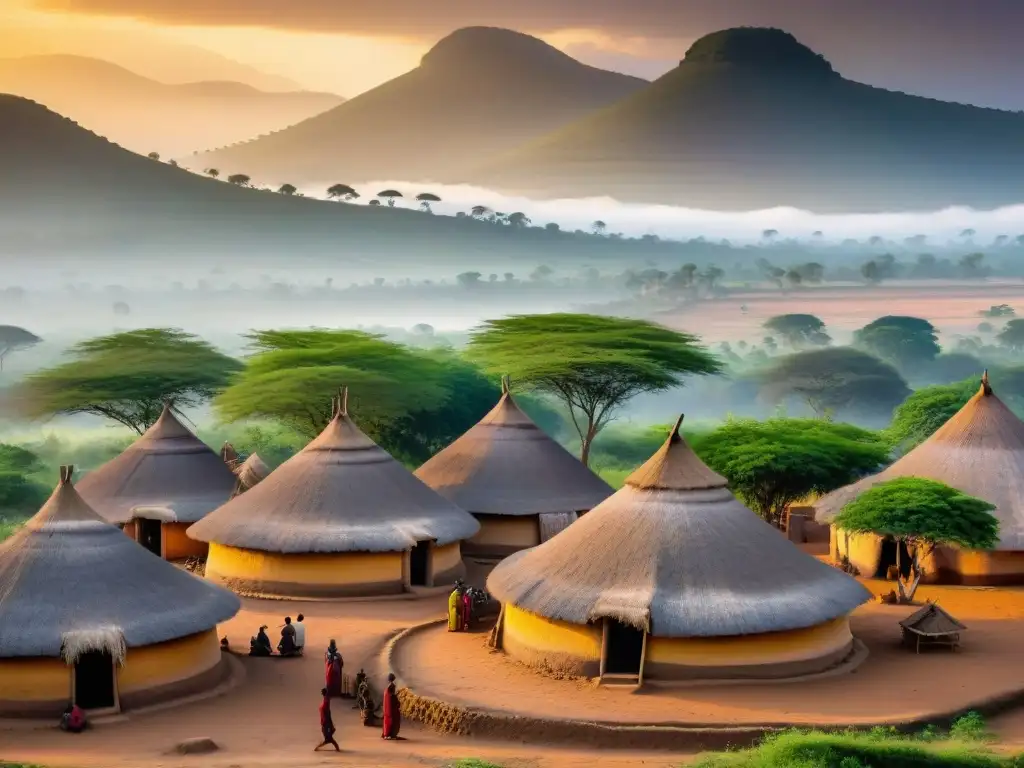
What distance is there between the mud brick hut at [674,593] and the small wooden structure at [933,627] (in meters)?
1.20

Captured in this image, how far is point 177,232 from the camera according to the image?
196 m

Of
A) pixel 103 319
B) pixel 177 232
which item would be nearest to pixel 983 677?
pixel 103 319

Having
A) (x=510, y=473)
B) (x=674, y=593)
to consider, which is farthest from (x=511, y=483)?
(x=674, y=593)

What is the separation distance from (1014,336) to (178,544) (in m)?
120

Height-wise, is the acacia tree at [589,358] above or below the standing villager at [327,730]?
above

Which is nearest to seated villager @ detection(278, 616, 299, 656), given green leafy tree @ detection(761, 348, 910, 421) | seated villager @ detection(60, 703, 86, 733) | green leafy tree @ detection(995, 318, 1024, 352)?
seated villager @ detection(60, 703, 86, 733)

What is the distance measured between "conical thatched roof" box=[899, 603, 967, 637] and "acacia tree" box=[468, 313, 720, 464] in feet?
82.6

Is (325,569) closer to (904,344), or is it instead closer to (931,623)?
(931,623)

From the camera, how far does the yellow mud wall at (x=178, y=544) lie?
40969mm

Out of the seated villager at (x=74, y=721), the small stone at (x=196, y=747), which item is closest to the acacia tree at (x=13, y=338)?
the seated villager at (x=74, y=721)

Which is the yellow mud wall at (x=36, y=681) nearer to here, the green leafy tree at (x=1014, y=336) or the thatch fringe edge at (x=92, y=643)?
the thatch fringe edge at (x=92, y=643)

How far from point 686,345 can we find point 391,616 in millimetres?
28414

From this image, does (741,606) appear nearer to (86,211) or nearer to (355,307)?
(355,307)

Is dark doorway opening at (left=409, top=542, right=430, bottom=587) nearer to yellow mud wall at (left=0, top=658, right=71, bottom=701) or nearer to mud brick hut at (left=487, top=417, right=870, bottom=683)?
mud brick hut at (left=487, top=417, right=870, bottom=683)
